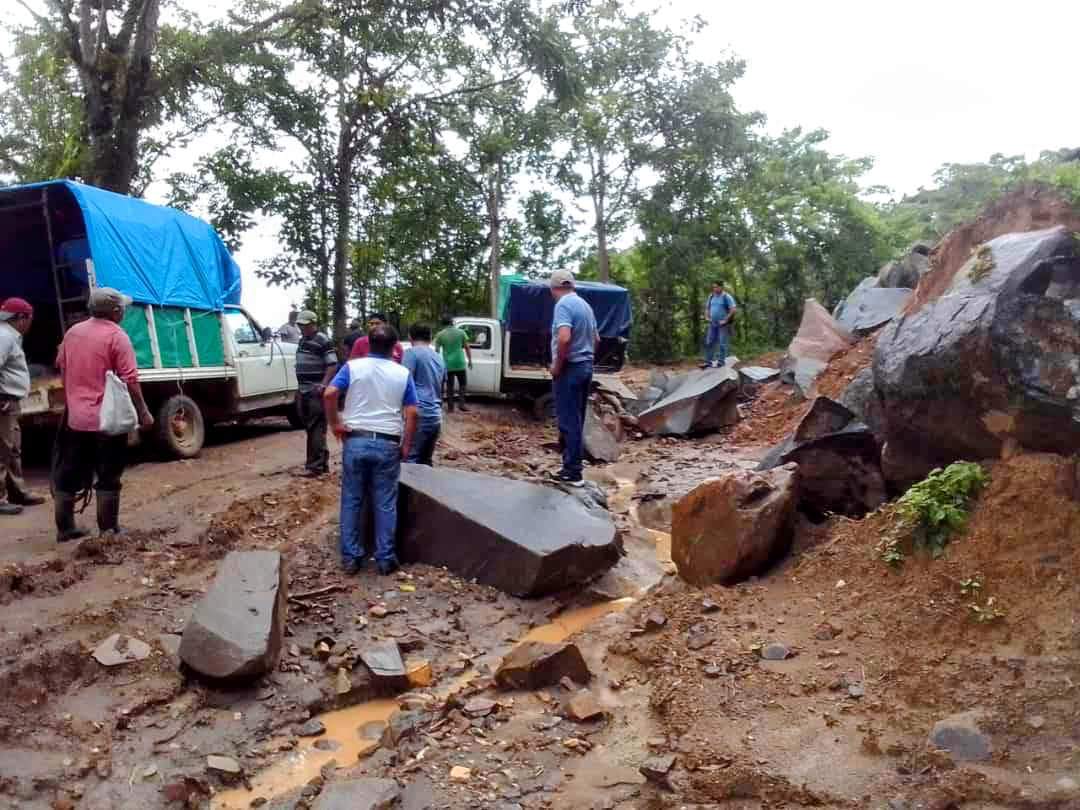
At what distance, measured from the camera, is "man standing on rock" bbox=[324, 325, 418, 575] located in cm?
530

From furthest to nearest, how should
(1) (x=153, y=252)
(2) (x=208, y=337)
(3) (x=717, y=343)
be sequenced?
(3) (x=717, y=343) < (2) (x=208, y=337) < (1) (x=153, y=252)

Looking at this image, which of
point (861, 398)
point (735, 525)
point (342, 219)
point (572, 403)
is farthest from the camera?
point (342, 219)

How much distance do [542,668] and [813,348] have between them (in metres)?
10.2

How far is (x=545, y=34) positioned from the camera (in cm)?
1217

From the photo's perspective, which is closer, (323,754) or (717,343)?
(323,754)

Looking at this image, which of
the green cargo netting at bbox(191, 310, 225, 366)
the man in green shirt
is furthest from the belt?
the man in green shirt

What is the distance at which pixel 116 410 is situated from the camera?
205 inches

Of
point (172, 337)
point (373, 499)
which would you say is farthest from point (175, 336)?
point (373, 499)

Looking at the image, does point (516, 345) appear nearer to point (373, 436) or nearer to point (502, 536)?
point (373, 436)

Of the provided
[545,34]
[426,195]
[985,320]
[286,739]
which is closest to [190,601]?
[286,739]

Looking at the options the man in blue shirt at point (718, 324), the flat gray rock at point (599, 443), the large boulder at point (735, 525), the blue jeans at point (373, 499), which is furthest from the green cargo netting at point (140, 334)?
the man in blue shirt at point (718, 324)

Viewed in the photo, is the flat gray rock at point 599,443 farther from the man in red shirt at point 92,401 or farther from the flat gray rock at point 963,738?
the flat gray rock at point 963,738

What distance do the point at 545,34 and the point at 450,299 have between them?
43.1 feet

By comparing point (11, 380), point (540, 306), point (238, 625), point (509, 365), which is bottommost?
point (238, 625)
